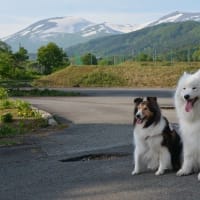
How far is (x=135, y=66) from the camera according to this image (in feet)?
182

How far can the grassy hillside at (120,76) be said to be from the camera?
49169mm

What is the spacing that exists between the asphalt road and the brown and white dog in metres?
0.19

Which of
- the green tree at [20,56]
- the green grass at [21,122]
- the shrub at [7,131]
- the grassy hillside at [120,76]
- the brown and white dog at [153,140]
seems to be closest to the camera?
the brown and white dog at [153,140]

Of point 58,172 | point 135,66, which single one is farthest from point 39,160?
point 135,66

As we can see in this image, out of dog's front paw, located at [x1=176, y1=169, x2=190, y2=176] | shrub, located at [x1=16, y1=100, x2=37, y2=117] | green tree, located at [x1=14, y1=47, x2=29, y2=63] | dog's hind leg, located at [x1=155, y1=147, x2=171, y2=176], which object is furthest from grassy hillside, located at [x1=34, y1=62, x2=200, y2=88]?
dog's front paw, located at [x1=176, y1=169, x2=190, y2=176]

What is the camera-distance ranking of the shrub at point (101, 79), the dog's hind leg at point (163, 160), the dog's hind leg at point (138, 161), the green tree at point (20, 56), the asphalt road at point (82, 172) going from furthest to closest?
the green tree at point (20, 56) < the shrub at point (101, 79) < the dog's hind leg at point (138, 161) < the dog's hind leg at point (163, 160) < the asphalt road at point (82, 172)

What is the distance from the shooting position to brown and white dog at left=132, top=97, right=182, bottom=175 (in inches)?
292

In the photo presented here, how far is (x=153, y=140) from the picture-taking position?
7.57m

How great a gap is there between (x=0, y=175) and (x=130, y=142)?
3.95 metres

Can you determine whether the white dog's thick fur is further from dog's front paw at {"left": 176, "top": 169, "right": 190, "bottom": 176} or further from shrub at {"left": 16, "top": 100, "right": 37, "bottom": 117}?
shrub at {"left": 16, "top": 100, "right": 37, "bottom": 117}

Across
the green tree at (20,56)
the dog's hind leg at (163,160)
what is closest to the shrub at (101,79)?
the green tree at (20,56)

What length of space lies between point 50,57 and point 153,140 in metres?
71.1

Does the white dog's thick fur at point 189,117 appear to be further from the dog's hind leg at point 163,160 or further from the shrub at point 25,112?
the shrub at point 25,112

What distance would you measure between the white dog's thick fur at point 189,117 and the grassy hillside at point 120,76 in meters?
39.8
